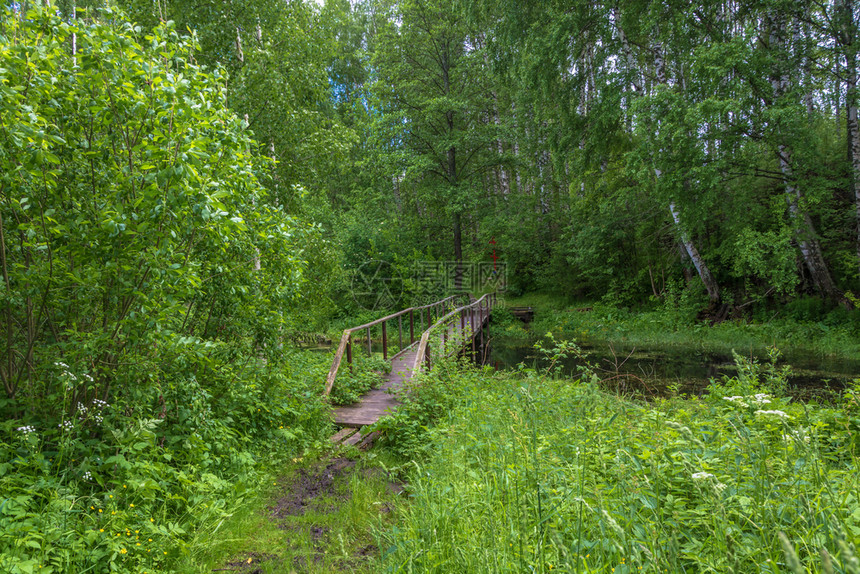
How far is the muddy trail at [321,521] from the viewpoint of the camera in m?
2.90

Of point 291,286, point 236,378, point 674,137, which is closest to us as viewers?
point 236,378

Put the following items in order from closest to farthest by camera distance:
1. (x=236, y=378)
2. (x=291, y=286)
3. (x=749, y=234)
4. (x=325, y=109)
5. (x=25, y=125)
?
(x=25, y=125)
(x=236, y=378)
(x=291, y=286)
(x=749, y=234)
(x=325, y=109)

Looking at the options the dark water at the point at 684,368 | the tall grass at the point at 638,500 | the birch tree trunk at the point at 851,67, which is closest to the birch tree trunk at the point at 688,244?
the dark water at the point at 684,368

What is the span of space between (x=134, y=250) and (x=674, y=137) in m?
10.1

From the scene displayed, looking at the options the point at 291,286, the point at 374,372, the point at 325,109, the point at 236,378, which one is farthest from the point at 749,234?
the point at 325,109

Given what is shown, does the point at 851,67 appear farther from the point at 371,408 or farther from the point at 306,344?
the point at 306,344

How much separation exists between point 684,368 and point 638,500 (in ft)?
32.9

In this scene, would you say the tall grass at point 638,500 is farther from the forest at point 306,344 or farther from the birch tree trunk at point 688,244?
the birch tree trunk at point 688,244

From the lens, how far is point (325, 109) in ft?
77.9

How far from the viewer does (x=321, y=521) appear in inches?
136

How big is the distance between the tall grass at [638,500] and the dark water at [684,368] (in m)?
4.08

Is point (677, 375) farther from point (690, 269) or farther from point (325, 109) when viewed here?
point (325, 109)

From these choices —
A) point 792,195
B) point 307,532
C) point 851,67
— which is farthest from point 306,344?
point 851,67

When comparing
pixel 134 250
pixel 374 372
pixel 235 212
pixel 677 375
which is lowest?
pixel 677 375
